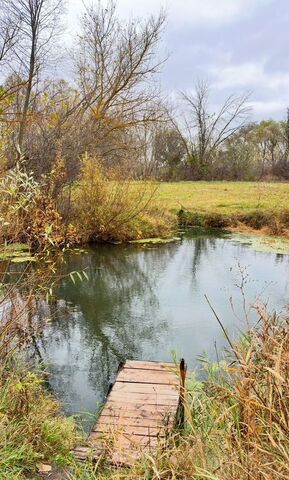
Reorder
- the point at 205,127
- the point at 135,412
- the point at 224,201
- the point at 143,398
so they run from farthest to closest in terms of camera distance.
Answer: the point at 205,127
the point at 224,201
the point at 143,398
the point at 135,412

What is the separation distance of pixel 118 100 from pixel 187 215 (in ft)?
16.5

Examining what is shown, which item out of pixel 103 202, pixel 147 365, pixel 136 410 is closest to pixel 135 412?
pixel 136 410

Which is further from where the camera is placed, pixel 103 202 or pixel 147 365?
pixel 103 202

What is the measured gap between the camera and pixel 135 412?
→ 3461 mm

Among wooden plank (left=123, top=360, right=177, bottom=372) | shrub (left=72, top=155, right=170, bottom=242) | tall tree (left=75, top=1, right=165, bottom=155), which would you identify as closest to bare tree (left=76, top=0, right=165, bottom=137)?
tall tree (left=75, top=1, right=165, bottom=155)

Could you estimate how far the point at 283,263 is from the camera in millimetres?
9555

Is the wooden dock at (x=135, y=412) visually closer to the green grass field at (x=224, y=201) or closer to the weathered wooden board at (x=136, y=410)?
the weathered wooden board at (x=136, y=410)

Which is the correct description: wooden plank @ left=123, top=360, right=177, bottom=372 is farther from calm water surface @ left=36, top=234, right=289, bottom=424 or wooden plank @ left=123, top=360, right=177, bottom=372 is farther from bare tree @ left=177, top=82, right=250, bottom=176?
bare tree @ left=177, top=82, right=250, bottom=176

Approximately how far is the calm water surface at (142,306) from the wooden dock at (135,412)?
474 mm

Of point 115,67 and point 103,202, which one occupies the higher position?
point 115,67

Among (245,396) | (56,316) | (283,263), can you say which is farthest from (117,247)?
(245,396)

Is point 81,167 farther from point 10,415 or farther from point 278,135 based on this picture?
point 278,135

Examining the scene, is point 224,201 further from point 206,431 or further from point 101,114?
point 206,431

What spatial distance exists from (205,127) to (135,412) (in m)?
26.5
